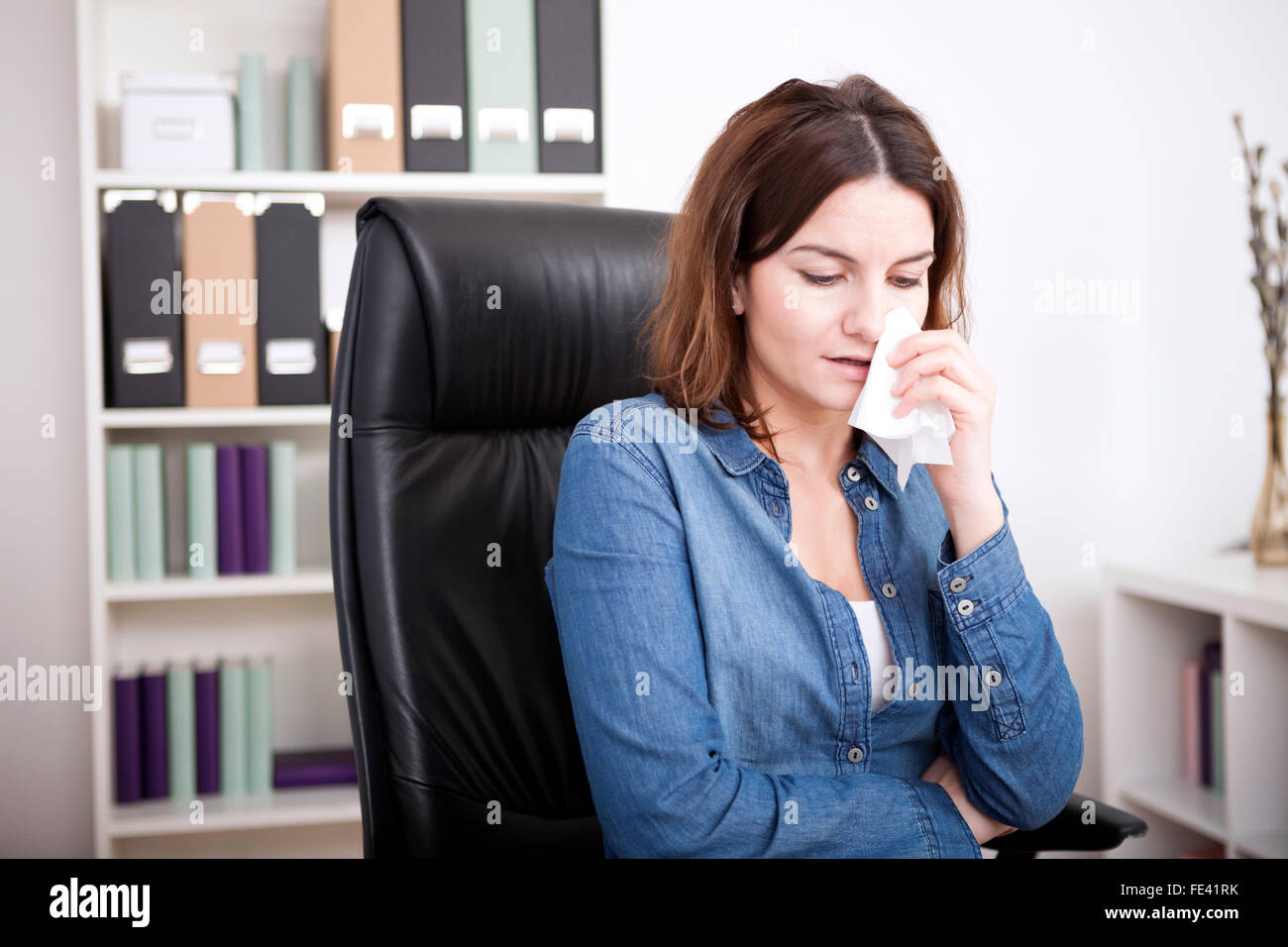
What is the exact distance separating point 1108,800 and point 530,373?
1558mm

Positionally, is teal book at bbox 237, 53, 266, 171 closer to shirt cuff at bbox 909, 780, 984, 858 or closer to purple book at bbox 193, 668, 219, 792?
purple book at bbox 193, 668, 219, 792

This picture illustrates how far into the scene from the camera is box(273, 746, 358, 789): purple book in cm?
181

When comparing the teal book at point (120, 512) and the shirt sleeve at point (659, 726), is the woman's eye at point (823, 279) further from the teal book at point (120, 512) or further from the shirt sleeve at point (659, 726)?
the teal book at point (120, 512)

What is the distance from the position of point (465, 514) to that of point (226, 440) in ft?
3.74

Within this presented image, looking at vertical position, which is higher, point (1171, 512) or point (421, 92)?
point (421, 92)

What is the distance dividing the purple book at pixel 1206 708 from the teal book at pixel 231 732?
1.72 metres

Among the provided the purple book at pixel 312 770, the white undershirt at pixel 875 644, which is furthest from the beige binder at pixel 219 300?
the white undershirt at pixel 875 644

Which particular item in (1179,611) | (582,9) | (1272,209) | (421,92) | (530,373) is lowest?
(1179,611)

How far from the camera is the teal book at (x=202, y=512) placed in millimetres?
1736

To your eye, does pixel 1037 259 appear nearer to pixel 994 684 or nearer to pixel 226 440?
pixel 994 684

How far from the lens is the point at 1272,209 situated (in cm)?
214

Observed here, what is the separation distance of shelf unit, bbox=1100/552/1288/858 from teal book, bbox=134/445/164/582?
5.62ft
